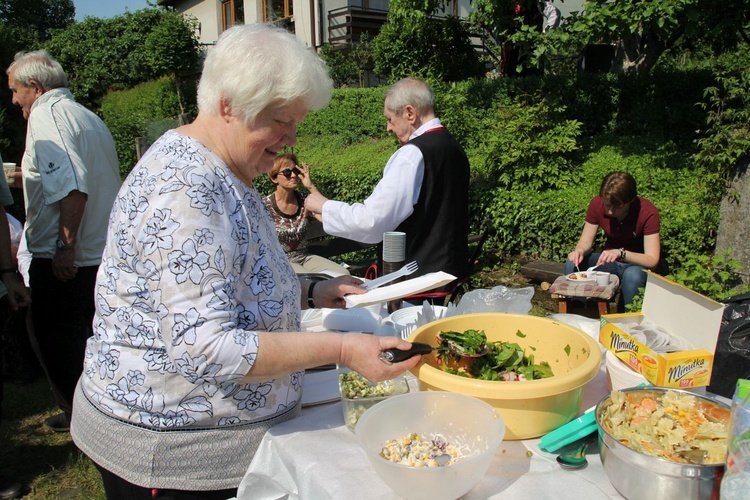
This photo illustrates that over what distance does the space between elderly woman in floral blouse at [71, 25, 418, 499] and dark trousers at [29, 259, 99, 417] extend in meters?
1.75

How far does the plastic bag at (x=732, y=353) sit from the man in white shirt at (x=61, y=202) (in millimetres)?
2853

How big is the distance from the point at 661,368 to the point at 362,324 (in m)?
0.95

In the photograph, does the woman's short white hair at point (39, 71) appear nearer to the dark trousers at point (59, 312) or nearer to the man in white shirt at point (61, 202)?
the man in white shirt at point (61, 202)

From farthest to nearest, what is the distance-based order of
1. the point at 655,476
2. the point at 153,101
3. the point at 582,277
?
the point at 153,101 → the point at 582,277 → the point at 655,476

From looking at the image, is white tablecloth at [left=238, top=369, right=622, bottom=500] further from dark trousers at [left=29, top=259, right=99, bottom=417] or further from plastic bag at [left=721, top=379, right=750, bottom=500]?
dark trousers at [left=29, top=259, right=99, bottom=417]

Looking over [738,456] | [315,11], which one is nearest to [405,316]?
[738,456]

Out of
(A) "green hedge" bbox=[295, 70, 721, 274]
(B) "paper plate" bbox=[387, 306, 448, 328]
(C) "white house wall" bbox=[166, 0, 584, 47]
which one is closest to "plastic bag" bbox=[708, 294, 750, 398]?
(B) "paper plate" bbox=[387, 306, 448, 328]

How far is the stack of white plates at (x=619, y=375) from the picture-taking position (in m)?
1.40

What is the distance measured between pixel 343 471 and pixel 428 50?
11063 mm

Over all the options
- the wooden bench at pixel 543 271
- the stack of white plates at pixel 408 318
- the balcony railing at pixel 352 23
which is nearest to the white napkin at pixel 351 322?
the stack of white plates at pixel 408 318

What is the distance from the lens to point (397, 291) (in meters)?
1.68

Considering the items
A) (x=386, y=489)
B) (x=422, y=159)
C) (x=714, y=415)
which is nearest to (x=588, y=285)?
(x=422, y=159)

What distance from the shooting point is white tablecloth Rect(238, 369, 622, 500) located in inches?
45.9

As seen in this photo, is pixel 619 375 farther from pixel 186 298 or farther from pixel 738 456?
pixel 186 298
